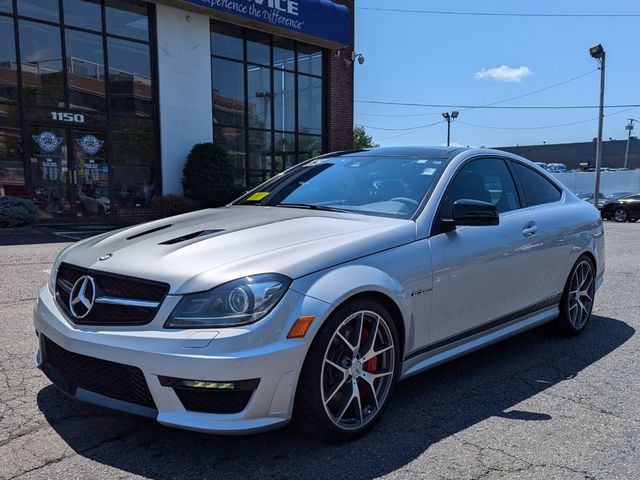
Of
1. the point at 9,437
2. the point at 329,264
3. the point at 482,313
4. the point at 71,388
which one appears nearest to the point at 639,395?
the point at 482,313

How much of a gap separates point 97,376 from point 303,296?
1074 millimetres

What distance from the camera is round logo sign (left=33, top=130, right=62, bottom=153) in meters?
13.2

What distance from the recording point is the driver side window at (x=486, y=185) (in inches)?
152

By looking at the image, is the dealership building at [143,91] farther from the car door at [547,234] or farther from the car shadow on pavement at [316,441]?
the car door at [547,234]

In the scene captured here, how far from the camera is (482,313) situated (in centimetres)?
374

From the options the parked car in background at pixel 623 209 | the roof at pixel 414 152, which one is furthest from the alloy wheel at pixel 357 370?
the parked car in background at pixel 623 209

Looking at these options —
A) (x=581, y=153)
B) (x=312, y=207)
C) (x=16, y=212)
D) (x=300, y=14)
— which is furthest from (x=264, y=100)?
(x=581, y=153)

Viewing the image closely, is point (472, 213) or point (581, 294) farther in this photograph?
point (581, 294)

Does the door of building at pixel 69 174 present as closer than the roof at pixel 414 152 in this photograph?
No

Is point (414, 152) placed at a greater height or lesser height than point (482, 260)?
greater

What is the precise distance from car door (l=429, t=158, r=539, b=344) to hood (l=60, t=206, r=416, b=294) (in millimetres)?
368

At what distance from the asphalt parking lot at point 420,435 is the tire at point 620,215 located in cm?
2319

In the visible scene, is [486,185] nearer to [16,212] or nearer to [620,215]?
[16,212]

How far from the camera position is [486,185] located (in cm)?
423
